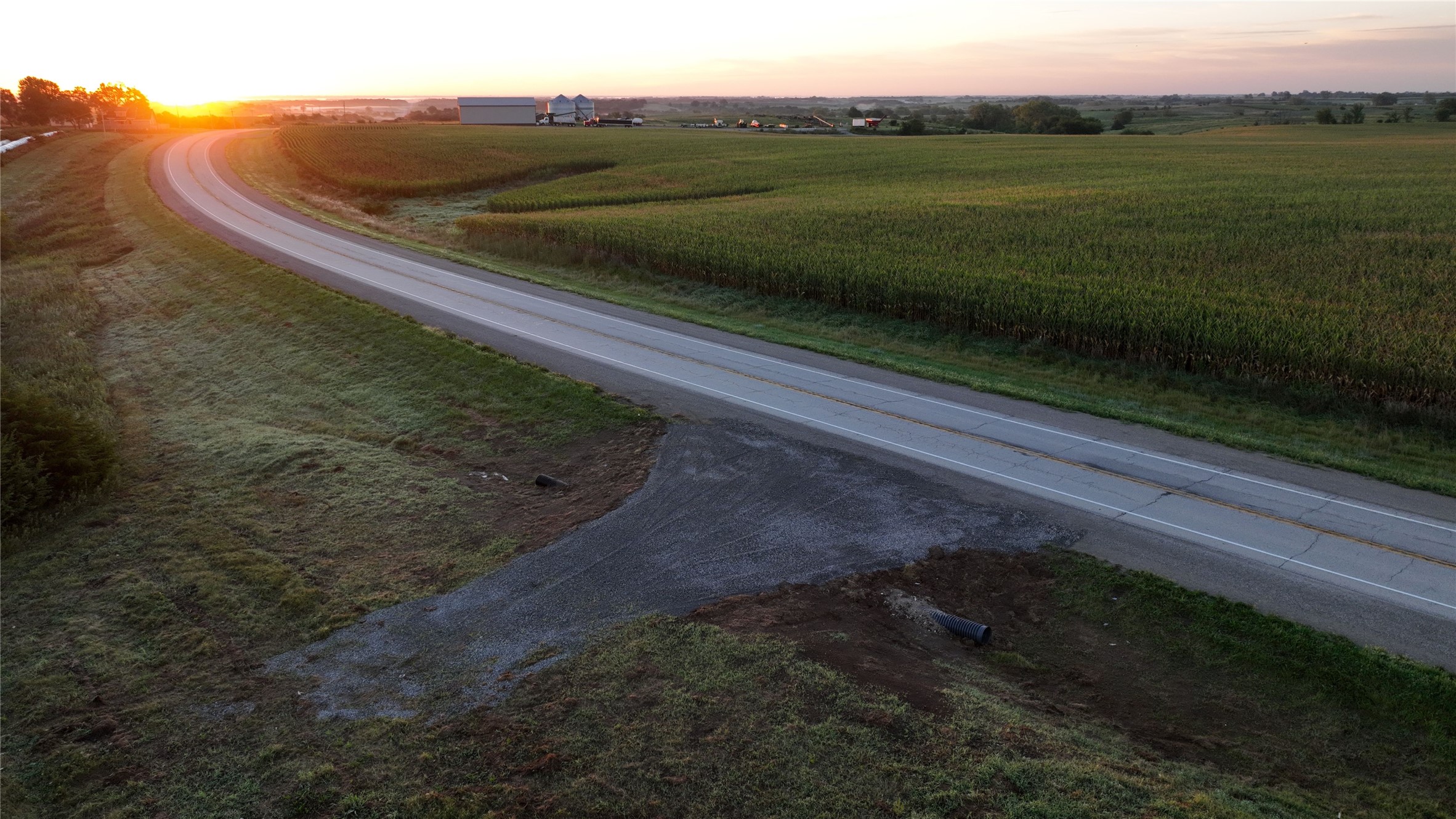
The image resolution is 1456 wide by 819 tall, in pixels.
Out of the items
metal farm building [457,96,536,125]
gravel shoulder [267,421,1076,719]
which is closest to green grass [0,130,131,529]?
gravel shoulder [267,421,1076,719]

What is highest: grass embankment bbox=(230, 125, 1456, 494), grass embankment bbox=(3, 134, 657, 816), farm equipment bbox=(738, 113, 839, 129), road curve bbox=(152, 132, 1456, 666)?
farm equipment bbox=(738, 113, 839, 129)

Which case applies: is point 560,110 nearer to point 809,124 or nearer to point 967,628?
point 809,124

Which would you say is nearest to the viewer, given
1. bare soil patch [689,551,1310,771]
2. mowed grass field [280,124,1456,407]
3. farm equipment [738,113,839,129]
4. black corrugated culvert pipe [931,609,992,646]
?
bare soil patch [689,551,1310,771]

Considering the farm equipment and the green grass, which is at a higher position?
the farm equipment

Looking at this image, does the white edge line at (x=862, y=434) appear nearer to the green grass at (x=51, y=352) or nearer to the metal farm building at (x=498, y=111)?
the green grass at (x=51, y=352)

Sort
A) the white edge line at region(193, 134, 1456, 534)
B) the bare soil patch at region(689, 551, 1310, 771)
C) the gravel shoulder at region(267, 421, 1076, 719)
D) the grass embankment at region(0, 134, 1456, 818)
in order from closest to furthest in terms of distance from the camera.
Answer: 1. the grass embankment at region(0, 134, 1456, 818)
2. the bare soil patch at region(689, 551, 1310, 771)
3. the gravel shoulder at region(267, 421, 1076, 719)
4. the white edge line at region(193, 134, 1456, 534)

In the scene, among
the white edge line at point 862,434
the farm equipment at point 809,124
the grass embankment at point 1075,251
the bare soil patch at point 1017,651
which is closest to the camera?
the bare soil patch at point 1017,651

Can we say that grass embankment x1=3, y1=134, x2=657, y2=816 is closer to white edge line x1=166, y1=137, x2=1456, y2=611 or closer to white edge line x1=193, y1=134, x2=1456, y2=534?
white edge line x1=166, y1=137, x2=1456, y2=611

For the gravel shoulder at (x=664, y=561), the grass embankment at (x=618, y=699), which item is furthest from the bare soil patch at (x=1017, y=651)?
the gravel shoulder at (x=664, y=561)
